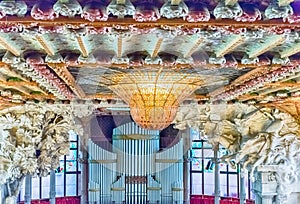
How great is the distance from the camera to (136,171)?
1205cm

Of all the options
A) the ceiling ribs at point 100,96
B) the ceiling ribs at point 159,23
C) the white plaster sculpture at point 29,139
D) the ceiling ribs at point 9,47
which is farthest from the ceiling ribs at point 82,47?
the white plaster sculpture at point 29,139

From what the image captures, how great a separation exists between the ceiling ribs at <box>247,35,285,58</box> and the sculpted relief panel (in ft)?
10.5

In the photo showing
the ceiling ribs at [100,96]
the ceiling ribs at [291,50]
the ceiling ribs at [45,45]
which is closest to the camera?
the ceiling ribs at [45,45]

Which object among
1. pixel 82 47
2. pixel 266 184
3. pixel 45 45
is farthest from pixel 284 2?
pixel 266 184

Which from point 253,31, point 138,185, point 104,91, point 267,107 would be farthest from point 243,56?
point 138,185

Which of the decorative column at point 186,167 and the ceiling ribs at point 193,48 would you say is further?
the decorative column at point 186,167

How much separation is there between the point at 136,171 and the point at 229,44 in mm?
9600

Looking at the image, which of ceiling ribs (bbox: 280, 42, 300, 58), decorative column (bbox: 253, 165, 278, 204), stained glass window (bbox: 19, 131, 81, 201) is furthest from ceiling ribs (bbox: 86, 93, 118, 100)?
stained glass window (bbox: 19, 131, 81, 201)

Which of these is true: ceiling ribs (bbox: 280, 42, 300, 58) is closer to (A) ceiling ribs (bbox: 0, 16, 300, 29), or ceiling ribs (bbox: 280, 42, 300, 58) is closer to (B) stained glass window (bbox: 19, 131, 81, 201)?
(A) ceiling ribs (bbox: 0, 16, 300, 29)

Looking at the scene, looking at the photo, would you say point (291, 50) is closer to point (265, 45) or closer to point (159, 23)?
point (265, 45)

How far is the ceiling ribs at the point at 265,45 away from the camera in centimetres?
258

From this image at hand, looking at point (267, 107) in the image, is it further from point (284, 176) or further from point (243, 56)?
point (243, 56)

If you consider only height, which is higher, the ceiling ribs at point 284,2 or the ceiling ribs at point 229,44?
the ceiling ribs at point 229,44

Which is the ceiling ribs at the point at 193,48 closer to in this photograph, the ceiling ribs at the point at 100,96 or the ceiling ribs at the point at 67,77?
the ceiling ribs at the point at 67,77
